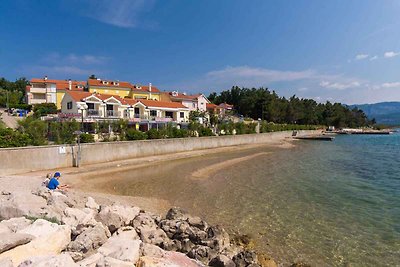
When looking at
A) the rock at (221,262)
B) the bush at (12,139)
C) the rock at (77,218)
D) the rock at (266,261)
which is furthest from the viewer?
the bush at (12,139)

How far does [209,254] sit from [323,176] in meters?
17.6

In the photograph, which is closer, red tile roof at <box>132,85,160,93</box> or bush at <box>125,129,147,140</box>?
bush at <box>125,129,147,140</box>

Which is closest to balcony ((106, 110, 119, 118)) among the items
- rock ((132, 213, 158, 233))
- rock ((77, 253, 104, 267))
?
rock ((132, 213, 158, 233))

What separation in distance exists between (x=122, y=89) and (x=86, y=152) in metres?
41.5

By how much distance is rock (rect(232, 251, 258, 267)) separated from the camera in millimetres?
7871

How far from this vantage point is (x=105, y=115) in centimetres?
4362

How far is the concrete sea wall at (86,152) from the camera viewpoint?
19.1 meters

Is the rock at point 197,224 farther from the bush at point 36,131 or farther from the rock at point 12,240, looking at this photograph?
the bush at point 36,131

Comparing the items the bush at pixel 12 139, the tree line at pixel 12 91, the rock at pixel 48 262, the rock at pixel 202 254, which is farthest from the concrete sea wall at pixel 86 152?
the tree line at pixel 12 91

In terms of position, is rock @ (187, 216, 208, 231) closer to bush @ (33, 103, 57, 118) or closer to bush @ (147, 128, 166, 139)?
bush @ (147, 128, 166, 139)

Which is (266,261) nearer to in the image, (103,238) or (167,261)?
(167,261)

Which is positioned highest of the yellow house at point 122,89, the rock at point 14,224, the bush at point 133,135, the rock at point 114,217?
the yellow house at point 122,89

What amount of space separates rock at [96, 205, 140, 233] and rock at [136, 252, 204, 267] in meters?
2.76

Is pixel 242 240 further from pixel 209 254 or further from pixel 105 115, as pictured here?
pixel 105 115
